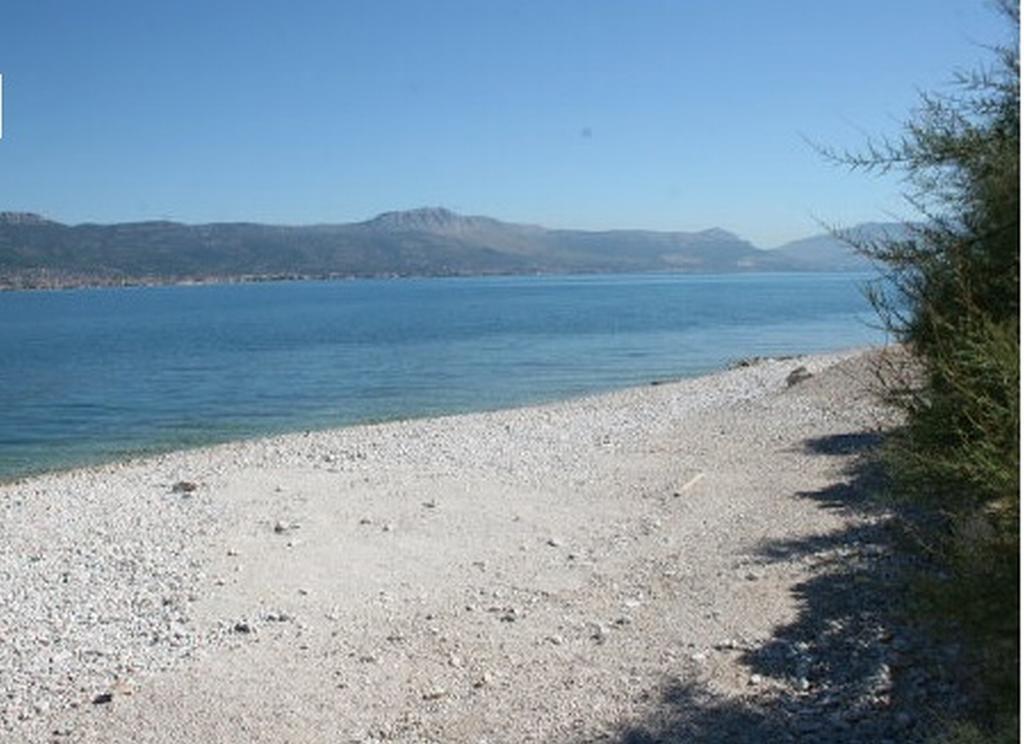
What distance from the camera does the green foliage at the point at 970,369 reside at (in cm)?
600

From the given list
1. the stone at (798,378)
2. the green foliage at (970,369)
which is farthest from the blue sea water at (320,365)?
the stone at (798,378)

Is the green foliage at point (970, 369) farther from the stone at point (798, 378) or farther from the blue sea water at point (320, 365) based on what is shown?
the stone at point (798, 378)

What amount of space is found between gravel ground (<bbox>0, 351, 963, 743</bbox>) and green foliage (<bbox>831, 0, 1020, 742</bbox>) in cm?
192

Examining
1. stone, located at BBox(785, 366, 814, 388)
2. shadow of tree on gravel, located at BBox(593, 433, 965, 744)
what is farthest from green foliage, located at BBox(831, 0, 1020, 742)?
stone, located at BBox(785, 366, 814, 388)

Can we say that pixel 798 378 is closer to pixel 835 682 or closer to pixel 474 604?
pixel 474 604

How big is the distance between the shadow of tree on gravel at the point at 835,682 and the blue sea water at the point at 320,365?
10.0 feet

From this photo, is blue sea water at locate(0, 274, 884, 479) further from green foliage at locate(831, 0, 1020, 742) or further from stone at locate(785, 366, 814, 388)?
stone at locate(785, 366, 814, 388)

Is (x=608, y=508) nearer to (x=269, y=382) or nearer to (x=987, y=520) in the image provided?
(x=987, y=520)

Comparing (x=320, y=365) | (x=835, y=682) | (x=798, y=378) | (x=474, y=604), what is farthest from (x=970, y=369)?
(x=320, y=365)

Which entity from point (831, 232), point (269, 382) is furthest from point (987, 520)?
point (269, 382)

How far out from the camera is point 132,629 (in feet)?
39.0

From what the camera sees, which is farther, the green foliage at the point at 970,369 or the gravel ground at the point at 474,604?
the gravel ground at the point at 474,604

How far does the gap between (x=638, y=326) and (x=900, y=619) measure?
253 feet

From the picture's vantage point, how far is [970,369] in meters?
7.09
